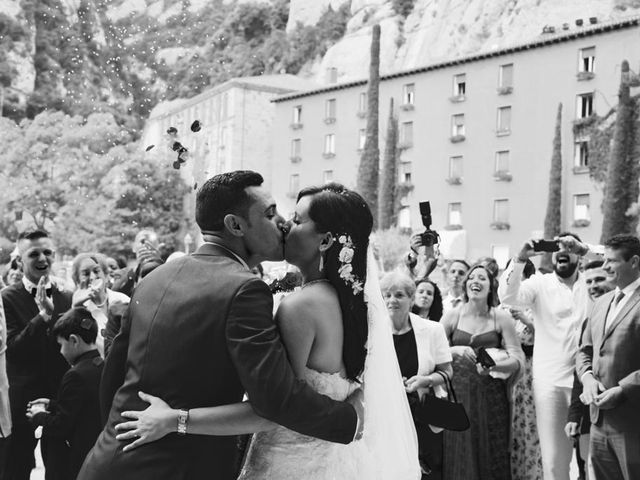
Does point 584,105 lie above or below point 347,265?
above

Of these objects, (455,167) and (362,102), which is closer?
(455,167)

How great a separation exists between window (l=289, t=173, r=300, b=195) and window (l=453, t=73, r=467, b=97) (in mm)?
12665

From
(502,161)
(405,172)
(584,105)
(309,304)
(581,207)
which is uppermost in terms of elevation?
(584,105)

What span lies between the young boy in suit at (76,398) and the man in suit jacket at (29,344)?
0.66m

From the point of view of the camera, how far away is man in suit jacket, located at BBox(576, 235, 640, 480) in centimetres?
505

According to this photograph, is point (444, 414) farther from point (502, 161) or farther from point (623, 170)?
point (502, 161)

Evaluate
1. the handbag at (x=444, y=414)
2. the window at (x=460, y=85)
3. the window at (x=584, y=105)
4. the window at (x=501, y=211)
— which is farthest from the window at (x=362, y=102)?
the handbag at (x=444, y=414)

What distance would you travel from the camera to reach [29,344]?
18.5 feet

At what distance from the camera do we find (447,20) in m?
56.5

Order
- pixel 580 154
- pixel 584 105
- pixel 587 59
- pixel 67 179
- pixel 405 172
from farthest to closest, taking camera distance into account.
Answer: pixel 67 179, pixel 405 172, pixel 580 154, pixel 584 105, pixel 587 59

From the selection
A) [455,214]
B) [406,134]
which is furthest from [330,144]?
[455,214]

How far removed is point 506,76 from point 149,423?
131 feet

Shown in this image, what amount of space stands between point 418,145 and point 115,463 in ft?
140

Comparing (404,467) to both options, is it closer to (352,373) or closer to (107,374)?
(352,373)
